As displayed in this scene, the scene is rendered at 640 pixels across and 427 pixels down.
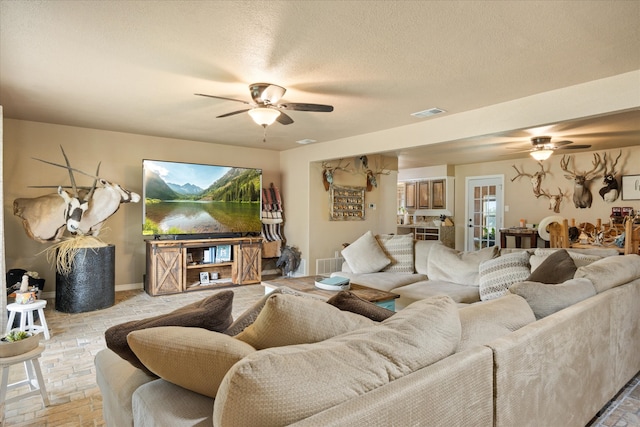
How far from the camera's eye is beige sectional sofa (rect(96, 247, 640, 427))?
2.68 ft

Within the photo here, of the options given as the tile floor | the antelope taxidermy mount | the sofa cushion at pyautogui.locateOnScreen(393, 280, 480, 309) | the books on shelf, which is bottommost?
the tile floor

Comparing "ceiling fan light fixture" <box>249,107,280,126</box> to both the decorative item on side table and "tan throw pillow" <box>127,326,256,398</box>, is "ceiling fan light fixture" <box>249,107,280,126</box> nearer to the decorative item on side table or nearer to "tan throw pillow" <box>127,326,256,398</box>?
the decorative item on side table

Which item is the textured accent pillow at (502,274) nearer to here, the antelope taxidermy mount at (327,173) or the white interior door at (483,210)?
the antelope taxidermy mount at (327,173)

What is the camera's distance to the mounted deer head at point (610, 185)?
6.28 meters

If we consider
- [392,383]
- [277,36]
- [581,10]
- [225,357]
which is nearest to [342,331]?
[392,383]

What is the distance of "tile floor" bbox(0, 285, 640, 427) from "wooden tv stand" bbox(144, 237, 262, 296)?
727 mm

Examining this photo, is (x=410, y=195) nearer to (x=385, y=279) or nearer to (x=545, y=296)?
(x=385, y=279)

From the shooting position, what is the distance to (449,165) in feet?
28.4

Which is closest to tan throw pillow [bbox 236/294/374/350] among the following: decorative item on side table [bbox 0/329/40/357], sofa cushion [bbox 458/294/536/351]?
sofa cushion [bbox 458/294/536/351]

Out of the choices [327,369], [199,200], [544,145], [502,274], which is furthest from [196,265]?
[544,145]

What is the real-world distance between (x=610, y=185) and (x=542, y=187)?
1.18 m

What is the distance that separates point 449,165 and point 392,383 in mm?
8363

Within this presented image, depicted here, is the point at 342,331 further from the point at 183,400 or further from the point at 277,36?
the point at 277,36

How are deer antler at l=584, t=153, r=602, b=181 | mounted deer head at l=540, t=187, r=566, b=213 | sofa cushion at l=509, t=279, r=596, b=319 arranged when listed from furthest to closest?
mounted deer head at l=540, t=187, r=566, b=213
deer antler at l=584, t=153, r=602, b=181
sofa cushion at l=509, t=279, r=596, b=319
